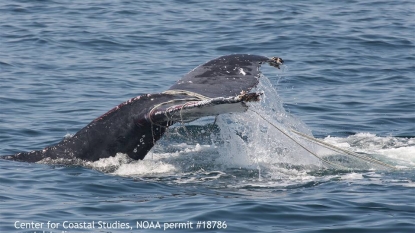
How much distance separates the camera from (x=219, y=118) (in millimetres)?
11195

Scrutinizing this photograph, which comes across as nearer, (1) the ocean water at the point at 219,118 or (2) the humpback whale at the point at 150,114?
(1) the ocean water at the point at 219,118

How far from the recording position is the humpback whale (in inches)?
378

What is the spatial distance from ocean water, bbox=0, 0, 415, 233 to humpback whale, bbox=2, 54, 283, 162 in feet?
0.61

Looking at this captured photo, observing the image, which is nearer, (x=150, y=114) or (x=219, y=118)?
(x=150, y=114)

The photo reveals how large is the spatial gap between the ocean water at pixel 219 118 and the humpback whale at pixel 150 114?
19 centimetres

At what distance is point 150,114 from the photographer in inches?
381

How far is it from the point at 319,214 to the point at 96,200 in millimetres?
2369

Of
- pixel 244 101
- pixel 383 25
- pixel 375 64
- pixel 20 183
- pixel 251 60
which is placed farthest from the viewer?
pixel 383 25

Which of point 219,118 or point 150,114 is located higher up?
point 150,114

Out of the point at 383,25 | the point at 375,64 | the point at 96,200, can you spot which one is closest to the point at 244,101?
the point at 96,200

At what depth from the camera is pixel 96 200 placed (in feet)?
30.9

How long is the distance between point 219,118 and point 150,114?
5.58 feet

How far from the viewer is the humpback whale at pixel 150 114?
9.60m

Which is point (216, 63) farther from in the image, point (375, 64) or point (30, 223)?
point (375, 64)
